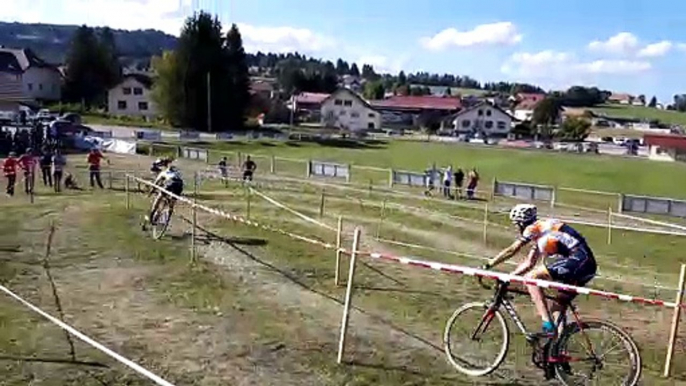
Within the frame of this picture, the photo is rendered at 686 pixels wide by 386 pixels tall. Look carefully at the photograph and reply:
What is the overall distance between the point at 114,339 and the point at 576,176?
53.5 meters

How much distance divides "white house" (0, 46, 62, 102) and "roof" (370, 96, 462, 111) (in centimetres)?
6659

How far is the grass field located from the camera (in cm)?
840

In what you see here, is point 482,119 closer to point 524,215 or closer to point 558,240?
point 524,215

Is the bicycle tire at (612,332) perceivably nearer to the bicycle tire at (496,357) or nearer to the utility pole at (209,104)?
the bicycle tire at (496,357)

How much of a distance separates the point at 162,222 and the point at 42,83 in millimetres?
101931

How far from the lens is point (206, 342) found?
9195 mm

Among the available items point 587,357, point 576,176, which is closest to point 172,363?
point 587,357

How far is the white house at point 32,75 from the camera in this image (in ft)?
347

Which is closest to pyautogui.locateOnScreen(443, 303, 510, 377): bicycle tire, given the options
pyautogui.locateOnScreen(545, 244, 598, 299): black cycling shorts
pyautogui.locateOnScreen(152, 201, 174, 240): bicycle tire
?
pyautogui.locateOnScreen(545, 244, 598, 299): black cycling shorts

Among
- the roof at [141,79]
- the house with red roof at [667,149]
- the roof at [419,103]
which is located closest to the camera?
the house with red roof at [667,149]

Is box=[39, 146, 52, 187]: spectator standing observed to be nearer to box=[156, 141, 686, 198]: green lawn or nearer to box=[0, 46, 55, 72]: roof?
box=[156, 141, 686, 198]: green lawn

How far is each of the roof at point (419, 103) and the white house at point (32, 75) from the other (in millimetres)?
66592

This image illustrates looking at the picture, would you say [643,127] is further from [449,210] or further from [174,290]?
[174,290]

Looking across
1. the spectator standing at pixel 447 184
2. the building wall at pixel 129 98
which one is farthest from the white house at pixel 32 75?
the spectator standing at pixel 447 184
